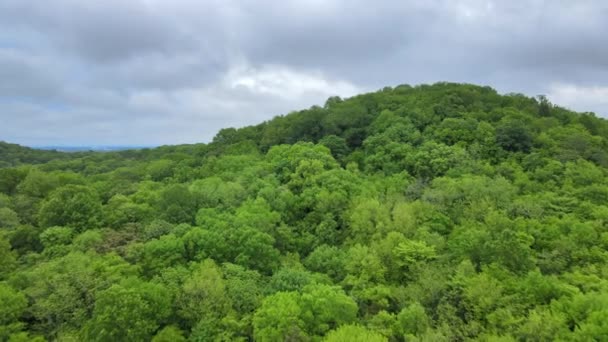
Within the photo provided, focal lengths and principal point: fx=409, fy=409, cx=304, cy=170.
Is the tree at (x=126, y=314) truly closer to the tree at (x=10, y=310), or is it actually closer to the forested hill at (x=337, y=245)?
the forested hill at (x=337, y=245)

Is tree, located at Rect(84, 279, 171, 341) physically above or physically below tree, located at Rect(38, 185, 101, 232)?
below

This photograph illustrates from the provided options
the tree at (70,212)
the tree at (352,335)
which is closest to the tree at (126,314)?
the tree at (352,335)

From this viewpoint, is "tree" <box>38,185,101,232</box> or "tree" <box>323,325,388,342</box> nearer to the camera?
"tree" <box>323,325,388,342</box>

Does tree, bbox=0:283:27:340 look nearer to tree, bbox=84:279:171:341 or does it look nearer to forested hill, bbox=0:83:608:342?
forested hill, bbox=0:83:608:342

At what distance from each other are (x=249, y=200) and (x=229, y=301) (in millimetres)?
16666

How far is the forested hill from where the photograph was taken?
25422mm

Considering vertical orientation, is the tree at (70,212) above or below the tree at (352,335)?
above

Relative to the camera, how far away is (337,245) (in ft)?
136

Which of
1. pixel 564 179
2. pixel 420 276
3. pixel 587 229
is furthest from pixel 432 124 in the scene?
pixel 420 276

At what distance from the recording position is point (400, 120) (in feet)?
208

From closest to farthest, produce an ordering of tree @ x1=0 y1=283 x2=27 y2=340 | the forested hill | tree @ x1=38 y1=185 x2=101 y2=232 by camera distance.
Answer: the forested hill < tree @ x1=0 y1=283 x2=27 y2=340 < tree @ x1=38 y1=185 x2=101 y2=232

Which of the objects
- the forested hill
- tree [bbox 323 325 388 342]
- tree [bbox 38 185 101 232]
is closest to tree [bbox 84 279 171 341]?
the forested hill

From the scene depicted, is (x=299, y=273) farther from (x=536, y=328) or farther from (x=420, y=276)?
(x=536, y=328)

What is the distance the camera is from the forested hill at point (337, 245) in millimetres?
25422
